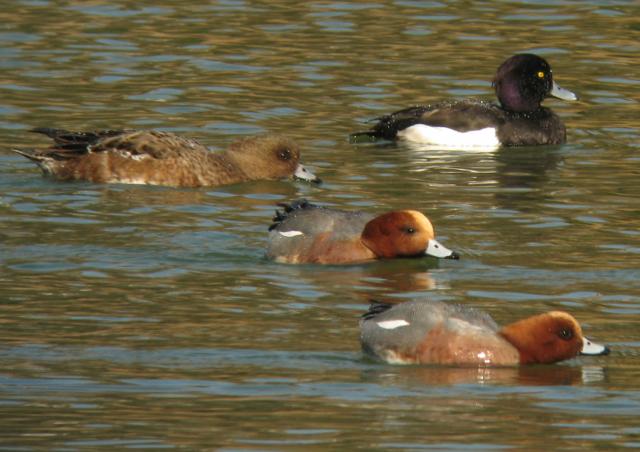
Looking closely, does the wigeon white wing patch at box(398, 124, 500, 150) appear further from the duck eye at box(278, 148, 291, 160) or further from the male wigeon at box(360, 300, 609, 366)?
the male wigeon at box(360, 300, 609, 366)

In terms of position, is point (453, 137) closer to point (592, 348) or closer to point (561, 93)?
→ point (561, 93)

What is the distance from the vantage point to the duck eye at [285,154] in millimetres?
16484

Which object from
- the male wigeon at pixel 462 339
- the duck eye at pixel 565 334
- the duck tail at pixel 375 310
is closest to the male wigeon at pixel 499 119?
the duck tail at pixel 375 310

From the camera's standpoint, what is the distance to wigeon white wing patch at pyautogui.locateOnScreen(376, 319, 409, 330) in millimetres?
10469

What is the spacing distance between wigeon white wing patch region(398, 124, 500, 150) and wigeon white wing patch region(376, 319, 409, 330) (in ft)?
28.2

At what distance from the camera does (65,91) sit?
20.3 metres

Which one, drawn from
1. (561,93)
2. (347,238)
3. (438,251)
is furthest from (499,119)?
(438,251)

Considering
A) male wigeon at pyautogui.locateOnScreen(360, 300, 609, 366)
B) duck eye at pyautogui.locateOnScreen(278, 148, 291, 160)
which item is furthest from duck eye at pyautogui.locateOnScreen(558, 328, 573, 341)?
duck eye at pyautogui.locateOnScreen(278, 148, 291, 160)

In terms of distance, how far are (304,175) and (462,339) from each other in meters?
6.03

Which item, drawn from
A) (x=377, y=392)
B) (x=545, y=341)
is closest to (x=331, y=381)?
(x=377, y=392)

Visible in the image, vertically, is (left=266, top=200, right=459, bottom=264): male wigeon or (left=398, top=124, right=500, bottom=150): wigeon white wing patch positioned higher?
(left=266, top=200, right=459, bottom=264): male wigeon

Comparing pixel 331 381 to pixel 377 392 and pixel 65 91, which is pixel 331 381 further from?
pixel 65 91

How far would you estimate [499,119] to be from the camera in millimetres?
19359

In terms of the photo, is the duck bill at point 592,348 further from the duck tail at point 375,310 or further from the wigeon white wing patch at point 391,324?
the duck tail at point 375,310
